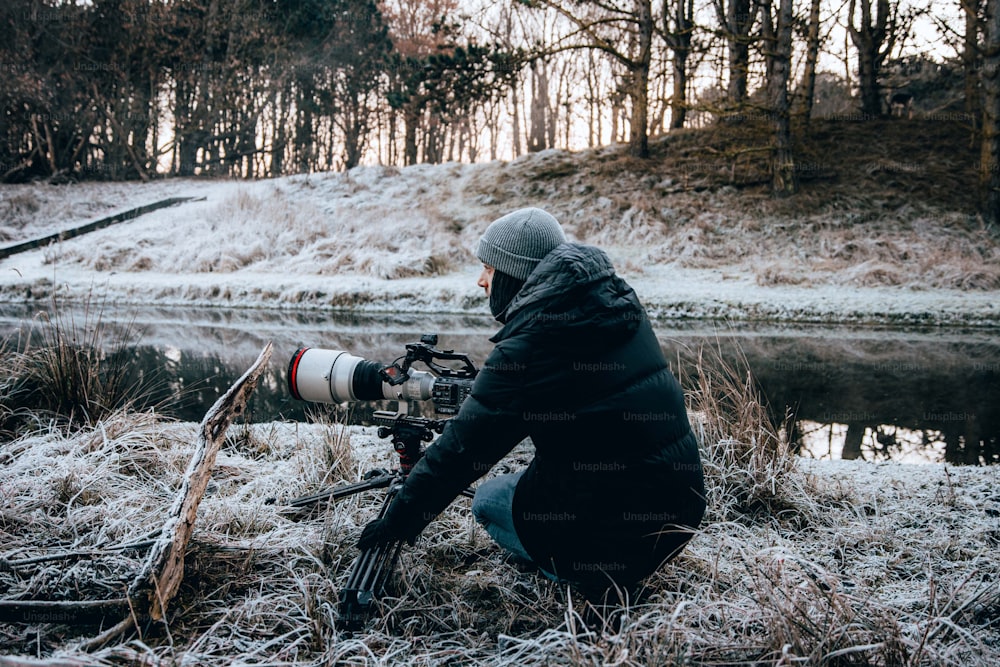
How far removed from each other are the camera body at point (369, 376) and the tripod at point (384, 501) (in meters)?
0.09

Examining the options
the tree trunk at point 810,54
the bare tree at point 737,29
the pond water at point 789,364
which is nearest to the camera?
the pond water at point 789,364

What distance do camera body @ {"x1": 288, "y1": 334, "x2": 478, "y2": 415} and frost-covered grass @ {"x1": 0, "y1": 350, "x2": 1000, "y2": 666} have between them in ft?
1.76

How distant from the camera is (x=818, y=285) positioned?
9.01 m

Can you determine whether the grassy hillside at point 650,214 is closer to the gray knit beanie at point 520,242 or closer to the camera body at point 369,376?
the camera body at point 369,376

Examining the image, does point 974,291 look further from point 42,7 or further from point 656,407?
point 42,7

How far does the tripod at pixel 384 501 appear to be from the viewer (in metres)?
1.84

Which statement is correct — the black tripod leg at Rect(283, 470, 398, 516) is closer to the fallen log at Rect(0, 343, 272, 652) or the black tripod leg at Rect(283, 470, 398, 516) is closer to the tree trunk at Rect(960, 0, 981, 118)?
the fallen log at Rect(0, 343, 272, 652)

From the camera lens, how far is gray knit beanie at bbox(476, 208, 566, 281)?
1.80m

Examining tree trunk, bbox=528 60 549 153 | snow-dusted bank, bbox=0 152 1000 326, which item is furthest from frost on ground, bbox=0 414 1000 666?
tree trunk, bbox=528 60 549 153

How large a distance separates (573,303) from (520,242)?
326mm

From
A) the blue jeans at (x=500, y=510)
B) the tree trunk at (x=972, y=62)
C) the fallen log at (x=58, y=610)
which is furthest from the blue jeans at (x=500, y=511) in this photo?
the tree trunk at (x=972, y=62)

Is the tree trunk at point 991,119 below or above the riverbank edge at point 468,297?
above

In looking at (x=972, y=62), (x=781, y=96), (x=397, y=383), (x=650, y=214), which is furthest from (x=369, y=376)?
(x=972, y=62)

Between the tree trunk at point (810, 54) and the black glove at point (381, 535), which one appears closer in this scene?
the black glove at point (381, 535)
